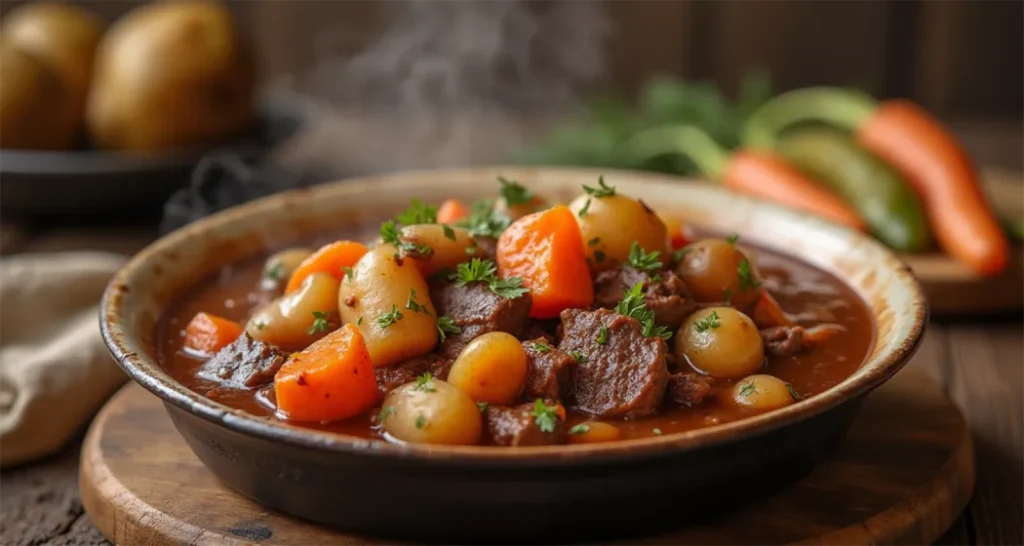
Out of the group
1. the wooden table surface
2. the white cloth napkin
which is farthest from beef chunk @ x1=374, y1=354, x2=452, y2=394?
the white cloth napkin

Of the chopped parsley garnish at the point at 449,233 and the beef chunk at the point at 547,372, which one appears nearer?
the beef chunk at the point at 547,372

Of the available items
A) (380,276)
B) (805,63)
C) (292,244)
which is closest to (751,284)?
(380,276)

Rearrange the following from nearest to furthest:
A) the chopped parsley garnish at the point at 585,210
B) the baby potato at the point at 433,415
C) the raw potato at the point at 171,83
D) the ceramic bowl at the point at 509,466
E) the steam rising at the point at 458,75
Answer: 1. the ceramic bowl at the point at 509,466
2. the baby potato at the point at 433,415
3. the chopped parsley garnish at the point at 585,210
4. the raw potato at the point at 171,83
5. the steam rising at the point at 458,75

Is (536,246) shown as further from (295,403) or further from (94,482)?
(94,482)

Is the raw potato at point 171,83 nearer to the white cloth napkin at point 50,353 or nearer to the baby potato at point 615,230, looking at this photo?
the white cloth napkin at point 50,353

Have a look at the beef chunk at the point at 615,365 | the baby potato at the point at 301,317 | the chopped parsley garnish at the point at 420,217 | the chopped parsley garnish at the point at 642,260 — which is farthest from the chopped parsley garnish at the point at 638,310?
the baby potato at the point at 301,317

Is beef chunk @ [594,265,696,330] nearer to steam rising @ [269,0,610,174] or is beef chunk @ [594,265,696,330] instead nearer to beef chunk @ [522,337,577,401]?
beef chunk @ [522,337,577,401]

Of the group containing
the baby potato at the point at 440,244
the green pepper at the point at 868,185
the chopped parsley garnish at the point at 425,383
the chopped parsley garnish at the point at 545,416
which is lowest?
the green pepper at the point at 868,185

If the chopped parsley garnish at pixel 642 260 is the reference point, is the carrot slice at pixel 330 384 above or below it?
Result: below
